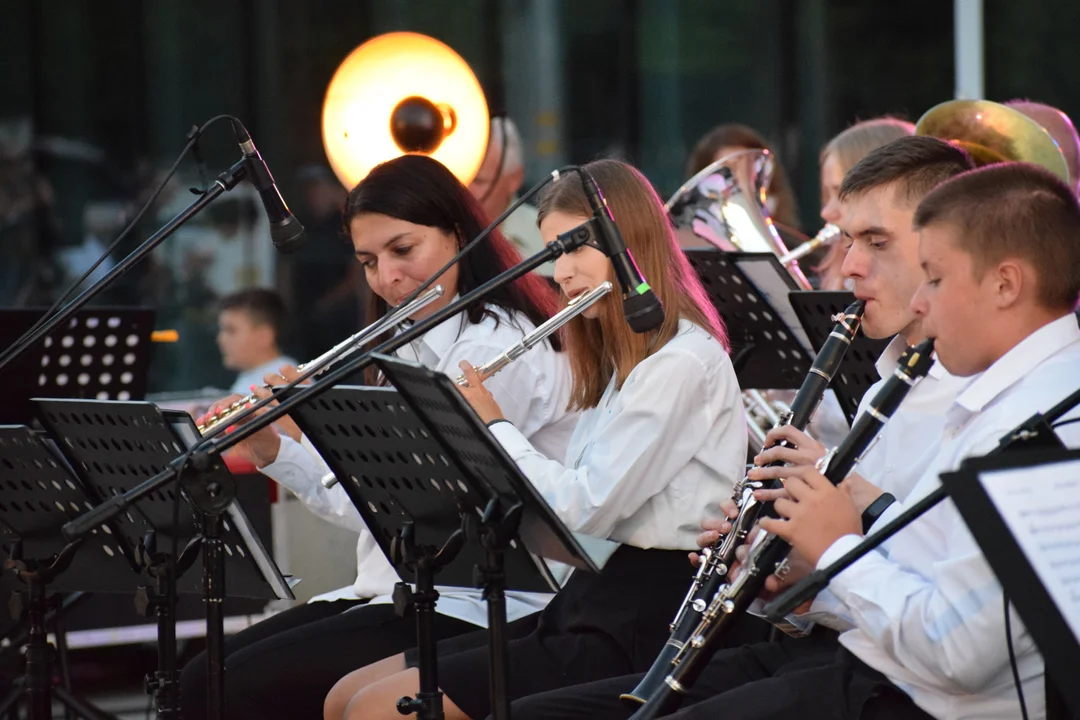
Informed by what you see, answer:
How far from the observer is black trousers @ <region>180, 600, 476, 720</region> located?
2.91 metres

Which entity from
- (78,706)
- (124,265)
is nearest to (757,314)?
(124,265)

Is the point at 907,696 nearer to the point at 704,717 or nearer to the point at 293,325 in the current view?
the point at 704,717

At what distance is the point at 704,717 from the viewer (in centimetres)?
218

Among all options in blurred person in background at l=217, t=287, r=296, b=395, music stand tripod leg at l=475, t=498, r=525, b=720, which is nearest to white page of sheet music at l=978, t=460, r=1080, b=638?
music stand tripod leg at l=475, t=498, r=525, b=720

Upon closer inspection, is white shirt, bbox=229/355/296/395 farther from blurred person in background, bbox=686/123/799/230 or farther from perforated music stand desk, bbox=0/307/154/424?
perforated music stand desk, bbox=0/307/154/424

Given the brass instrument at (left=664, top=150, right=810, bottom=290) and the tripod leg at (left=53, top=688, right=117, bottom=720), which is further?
the brass instrument at (left=664, top=150, right=810, bottom=290)

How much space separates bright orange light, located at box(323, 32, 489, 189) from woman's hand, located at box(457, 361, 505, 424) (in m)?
2.06

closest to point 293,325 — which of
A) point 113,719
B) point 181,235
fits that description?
point 181,235

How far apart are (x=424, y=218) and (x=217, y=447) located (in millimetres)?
1061

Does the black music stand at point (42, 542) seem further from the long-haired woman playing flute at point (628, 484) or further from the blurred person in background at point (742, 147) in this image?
the blurred person in background at point (742, 147)

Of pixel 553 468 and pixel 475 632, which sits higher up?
pixel 553 468

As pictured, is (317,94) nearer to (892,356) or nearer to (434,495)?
(892,356)

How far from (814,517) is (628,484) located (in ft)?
1.72

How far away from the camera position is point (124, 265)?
2600 mm
